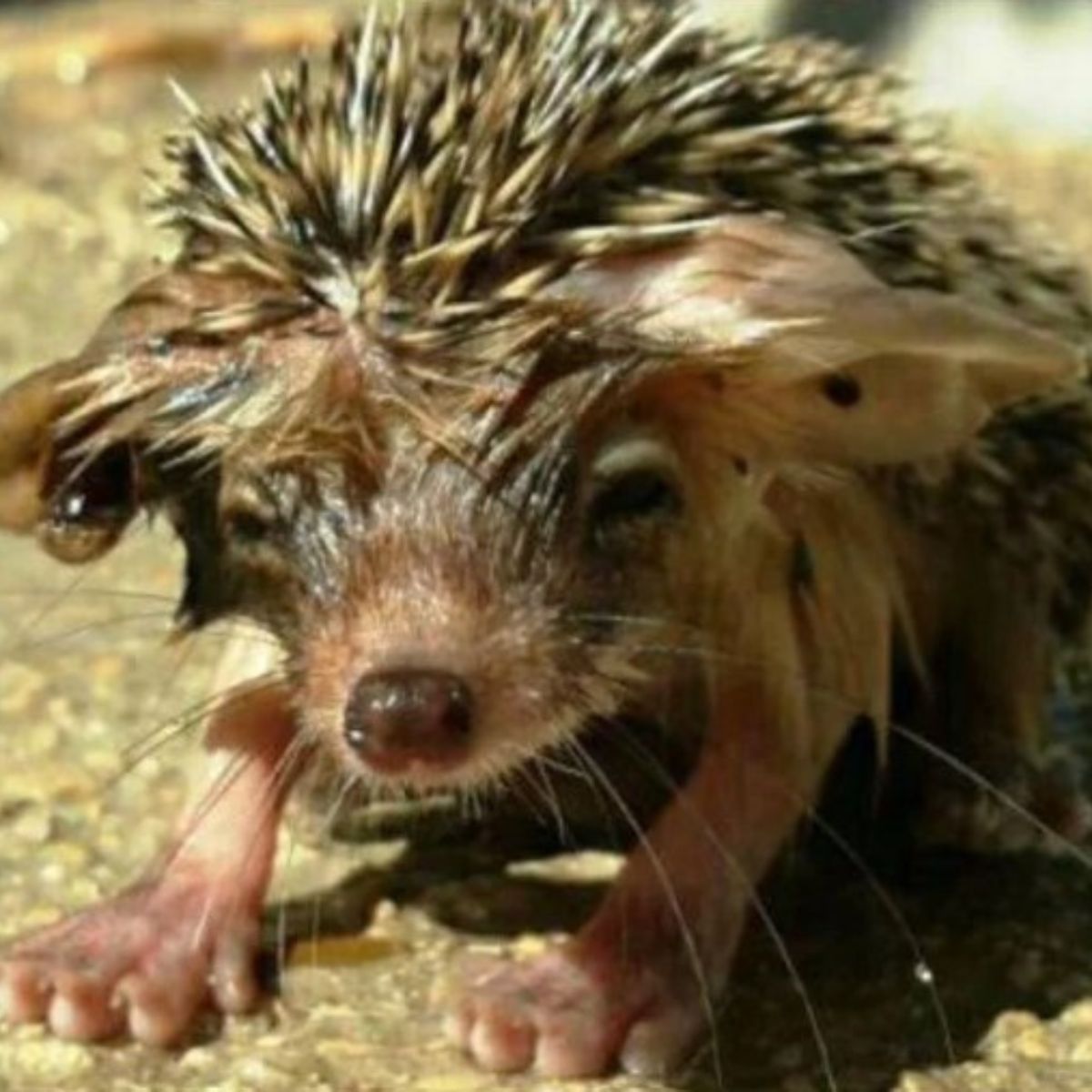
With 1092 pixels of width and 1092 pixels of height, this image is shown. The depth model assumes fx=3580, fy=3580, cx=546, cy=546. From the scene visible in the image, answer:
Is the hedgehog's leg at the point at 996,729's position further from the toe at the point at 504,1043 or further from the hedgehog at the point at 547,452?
the toe at the point at 504,1043

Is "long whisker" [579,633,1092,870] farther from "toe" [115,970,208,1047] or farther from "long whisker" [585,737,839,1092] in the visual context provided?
"toe" [115,970,208,1047]

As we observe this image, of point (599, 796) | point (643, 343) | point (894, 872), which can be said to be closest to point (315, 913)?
point (599, 796)

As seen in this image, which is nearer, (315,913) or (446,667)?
(446,667)

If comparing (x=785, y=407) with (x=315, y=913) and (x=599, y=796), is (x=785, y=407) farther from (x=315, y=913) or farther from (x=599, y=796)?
(x=315, y=913)

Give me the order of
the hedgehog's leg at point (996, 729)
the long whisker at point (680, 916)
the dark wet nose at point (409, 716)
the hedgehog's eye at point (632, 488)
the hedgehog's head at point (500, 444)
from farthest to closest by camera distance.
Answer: the hedgehog's leg at point (996, 729) < the long whisker at point (680, 916) < the hedgehog's eye at point (632, 488) < the hedgehog's head at point (500, 444) < the dark wet nose at point (409, 716)

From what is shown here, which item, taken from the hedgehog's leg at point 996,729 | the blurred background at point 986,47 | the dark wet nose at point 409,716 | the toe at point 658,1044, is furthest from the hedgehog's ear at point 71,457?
the blurred background at point 986,47

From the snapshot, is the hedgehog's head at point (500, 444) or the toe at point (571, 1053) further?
the toe at point (571, 1053)
